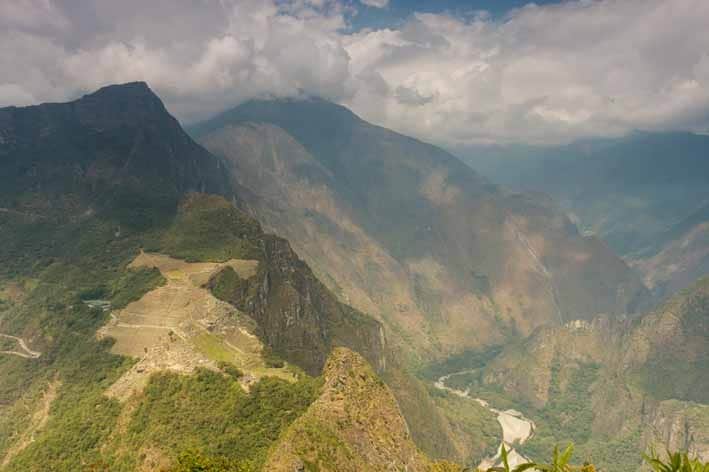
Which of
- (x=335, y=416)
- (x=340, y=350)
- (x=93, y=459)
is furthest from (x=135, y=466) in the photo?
(x=340, y=350)

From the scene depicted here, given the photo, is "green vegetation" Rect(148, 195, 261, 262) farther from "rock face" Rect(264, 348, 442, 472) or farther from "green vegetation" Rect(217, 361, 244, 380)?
"rock face" Rect(264, 348, 442, 472)

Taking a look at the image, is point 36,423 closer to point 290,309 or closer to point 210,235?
point 290,309

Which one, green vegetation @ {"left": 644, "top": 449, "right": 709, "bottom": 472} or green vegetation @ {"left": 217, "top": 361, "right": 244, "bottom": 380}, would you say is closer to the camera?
green vegetation @ {"left": 644, "top": 449, "right": 709, "bottom": 472}

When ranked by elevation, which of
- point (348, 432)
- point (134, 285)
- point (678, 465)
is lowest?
point (348, 432)

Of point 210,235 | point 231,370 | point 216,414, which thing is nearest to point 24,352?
point 210,235

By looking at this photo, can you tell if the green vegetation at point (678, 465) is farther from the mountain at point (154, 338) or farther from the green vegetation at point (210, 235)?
the green vegetation at point (210, 235)

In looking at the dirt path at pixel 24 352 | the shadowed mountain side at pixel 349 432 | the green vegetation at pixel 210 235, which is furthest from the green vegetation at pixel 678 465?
the dirt path at pixel 24 352

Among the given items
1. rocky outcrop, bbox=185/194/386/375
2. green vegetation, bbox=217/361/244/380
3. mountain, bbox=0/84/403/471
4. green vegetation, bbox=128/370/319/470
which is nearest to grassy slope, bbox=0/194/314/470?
green vegetation, bbox=128/370/319/470
